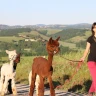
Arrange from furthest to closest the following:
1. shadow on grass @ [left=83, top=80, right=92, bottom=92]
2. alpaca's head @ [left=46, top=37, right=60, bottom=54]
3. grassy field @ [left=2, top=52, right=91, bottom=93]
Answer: grassy field @ [left=2, top=52, right=91, bottom=93] < shadow on grass @ [left=83, top=80, right=92, bottom=92] < alpaca's head @ [left=46, top=37, right=60, bottom=54]

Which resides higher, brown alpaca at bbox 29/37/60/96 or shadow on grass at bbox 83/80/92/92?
brown alpaca at bbox 29/37/60/96

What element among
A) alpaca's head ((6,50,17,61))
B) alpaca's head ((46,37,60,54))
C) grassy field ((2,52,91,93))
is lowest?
grassy field ((2,52,91,93))

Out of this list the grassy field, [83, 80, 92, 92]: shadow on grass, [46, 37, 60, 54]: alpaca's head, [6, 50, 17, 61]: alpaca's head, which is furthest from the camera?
the grassy field

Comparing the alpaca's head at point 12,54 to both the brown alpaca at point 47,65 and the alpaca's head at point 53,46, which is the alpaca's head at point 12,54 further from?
the alpaca's head at point 53,46

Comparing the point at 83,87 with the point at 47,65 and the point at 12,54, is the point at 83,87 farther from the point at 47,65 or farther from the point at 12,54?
the point at 47,65

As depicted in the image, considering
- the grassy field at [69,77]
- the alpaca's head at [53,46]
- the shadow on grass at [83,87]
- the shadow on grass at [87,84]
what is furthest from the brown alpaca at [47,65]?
the shadow on grass at [87,84]

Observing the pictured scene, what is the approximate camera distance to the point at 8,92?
9664 mm

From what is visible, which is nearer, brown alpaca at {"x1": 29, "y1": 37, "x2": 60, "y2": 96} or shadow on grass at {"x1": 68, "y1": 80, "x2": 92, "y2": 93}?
brown alpaca at {"x1": 29, "y1": 37, "x2": 60, "y2": 96}

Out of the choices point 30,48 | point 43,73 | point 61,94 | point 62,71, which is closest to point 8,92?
point 61,94

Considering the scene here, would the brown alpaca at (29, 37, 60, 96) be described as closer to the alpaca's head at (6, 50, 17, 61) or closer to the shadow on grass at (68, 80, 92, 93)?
the alpaca's head at (6, 50, 17, 61)

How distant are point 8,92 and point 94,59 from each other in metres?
3.67

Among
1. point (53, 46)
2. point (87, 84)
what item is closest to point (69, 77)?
point (87, 84)

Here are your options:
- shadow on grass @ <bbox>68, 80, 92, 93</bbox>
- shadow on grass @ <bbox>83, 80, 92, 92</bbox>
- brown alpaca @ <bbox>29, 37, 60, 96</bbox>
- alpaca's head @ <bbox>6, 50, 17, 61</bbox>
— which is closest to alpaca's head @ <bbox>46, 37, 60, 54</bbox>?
brown alpaca @ <bbox>29, 37, 60, 96</bbox>

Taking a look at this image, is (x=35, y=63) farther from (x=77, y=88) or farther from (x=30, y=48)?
(x=30, y=48)
